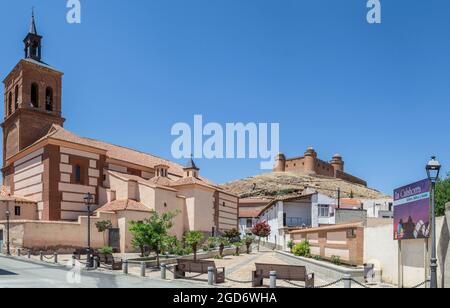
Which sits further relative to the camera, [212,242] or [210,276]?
[212,242]

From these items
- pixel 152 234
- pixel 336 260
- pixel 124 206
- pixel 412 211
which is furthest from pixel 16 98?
pixel 412 211

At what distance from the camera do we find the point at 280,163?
13388cm

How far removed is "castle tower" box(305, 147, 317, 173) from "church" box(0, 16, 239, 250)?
81100 millimetres

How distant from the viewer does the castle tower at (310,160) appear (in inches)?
4946

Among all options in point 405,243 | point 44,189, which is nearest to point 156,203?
point 44,189

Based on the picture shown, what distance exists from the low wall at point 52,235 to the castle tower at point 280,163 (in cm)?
10124

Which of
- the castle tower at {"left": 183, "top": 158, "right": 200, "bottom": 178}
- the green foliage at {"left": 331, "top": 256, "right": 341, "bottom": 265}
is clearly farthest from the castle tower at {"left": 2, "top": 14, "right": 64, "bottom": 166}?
the green foliage at {"left": 331, "top": 256, "right": 341, "bottom": 265}

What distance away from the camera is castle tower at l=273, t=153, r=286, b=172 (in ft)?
437

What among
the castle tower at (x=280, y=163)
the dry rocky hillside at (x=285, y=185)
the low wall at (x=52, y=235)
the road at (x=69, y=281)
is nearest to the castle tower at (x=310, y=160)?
the dry rocky hillside at (x=285, y=185)

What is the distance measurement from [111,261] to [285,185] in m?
94.7

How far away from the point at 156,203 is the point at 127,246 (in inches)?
221

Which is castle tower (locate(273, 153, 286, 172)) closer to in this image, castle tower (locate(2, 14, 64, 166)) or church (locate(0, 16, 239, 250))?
church (locate(0, 16, 239, 250))

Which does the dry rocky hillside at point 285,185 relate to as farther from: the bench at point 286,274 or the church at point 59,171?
the bench at point 286,274

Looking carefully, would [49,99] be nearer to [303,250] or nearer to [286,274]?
[303,250]
